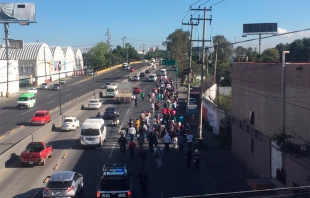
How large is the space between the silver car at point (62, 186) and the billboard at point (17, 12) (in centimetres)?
5090

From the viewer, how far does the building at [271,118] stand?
555 inches

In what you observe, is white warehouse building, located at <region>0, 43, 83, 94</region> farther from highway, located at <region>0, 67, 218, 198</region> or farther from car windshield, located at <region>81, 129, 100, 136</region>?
highway, located at <region>0, 67, 218, 198</region>

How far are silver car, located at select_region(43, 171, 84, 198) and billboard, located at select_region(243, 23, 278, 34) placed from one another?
4570 cm

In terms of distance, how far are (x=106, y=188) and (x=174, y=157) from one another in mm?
9084

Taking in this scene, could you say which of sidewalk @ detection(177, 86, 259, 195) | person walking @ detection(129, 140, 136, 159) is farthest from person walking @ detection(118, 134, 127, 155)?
sidewalk @ detection(177, 86, 259, 195)

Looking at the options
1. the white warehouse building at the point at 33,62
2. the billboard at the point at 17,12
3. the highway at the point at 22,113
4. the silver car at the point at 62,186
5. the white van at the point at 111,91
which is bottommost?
the highway at the point at 22,113

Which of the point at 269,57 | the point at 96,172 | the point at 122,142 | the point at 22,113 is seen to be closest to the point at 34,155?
the point at 96,172

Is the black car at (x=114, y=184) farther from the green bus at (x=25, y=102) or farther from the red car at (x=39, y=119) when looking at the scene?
the green bus at (x=25, y=102)

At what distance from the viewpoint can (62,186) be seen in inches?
579

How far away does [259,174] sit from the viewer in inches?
747

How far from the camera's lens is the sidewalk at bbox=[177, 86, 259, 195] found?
57.3ft

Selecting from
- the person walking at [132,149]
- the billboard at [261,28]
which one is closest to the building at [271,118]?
the person walking at [132,149]

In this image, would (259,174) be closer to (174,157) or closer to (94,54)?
(174,157)

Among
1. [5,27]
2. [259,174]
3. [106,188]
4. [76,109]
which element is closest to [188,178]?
[259,174]
